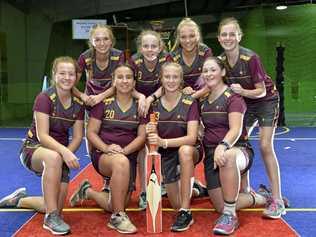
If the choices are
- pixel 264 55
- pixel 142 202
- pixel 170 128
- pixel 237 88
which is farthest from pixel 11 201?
pixel 264 55

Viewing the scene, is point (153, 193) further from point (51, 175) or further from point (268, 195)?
point (268, 195)

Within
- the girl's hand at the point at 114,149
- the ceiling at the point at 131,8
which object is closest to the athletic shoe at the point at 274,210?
the girl's hand at the point at 114,149

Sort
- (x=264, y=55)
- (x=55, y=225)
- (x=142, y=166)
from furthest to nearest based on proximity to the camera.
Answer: (x=264, y=55) → (x=142, y=166) → (x=55, y=225)

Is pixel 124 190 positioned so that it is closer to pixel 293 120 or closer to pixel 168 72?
pixel 168 72

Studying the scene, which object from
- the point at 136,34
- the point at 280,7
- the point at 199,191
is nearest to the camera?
the point at 199,191

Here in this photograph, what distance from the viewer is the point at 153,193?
320 cm

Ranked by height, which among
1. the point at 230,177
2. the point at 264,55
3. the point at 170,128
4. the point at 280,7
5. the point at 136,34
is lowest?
the point at 230,177

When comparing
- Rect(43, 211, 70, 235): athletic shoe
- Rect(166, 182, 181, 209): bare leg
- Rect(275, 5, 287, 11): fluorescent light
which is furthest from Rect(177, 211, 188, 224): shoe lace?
Rect(275, 5, 287, 11): fluorescent light

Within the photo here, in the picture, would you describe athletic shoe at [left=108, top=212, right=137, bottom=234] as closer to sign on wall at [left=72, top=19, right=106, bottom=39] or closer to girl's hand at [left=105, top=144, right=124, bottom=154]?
girl's hand at [left=105, top=144, right=124, bottom=154]

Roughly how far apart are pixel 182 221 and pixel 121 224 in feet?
1.34

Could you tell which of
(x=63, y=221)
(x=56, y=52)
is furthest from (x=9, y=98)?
(x=63, y=221)

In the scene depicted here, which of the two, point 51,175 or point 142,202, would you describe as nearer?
point 51,175

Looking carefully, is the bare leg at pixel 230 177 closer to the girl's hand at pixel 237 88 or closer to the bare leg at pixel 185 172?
the bare leg at pixel 185 172

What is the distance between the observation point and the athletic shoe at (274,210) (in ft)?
11.4
